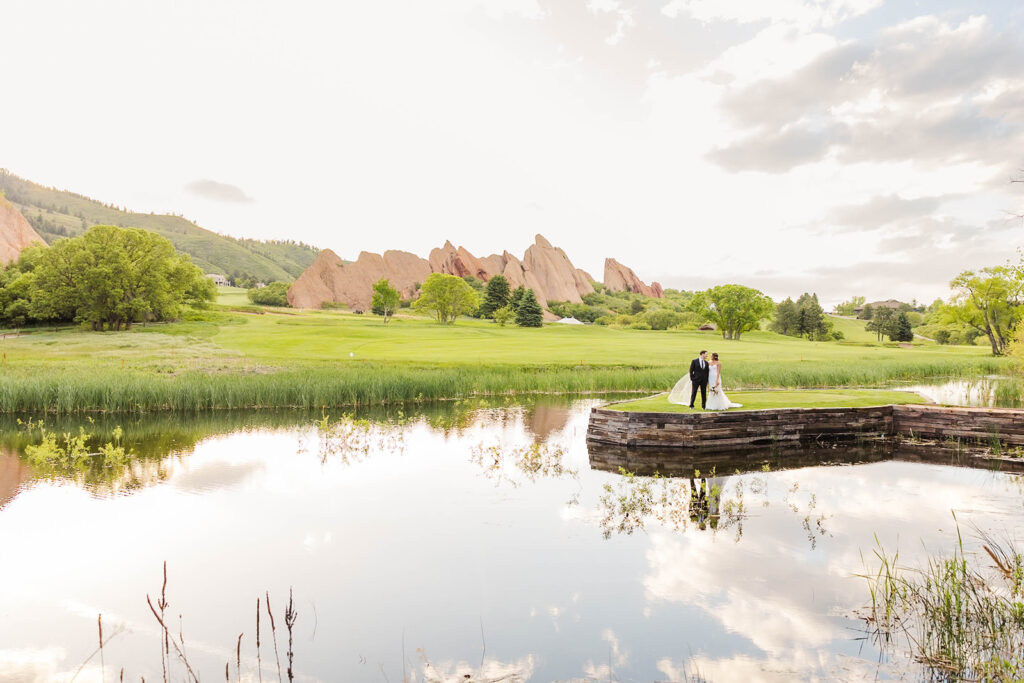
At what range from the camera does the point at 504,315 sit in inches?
3359

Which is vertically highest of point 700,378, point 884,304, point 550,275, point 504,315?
point 550,275

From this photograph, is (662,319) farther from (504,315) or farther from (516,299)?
(504,315)

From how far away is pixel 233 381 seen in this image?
81.2 feet

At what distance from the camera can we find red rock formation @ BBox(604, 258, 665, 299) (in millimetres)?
167250

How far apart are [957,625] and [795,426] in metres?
12.0

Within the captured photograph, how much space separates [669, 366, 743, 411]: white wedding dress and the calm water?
7.14 ft

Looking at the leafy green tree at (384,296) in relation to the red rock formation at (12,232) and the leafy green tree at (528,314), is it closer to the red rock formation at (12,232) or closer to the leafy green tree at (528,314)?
the leafy green tree at (528,314)

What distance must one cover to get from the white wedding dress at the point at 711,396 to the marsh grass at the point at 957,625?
9.40 m

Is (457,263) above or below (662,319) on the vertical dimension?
above

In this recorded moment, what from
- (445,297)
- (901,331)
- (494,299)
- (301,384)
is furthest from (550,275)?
(301,384)

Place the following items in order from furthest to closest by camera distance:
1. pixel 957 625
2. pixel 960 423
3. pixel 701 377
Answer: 1. pixel 960 423
2. pixel 701 377
3. pixel 957 625

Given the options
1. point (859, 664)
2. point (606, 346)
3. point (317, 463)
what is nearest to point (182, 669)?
point (859, 664)

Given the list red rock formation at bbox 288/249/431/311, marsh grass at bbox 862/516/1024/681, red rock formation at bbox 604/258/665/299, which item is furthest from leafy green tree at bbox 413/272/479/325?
red rock formation at bbox 604/258/665/299

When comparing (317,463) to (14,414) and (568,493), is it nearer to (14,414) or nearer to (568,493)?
(568,493)
